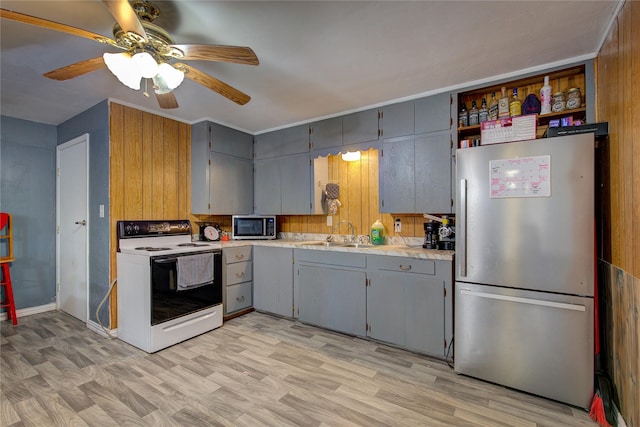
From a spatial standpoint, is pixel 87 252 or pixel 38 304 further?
pixel 38 304

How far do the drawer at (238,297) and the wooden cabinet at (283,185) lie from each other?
1041 mm

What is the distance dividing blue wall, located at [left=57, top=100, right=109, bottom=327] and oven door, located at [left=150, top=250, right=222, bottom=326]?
2.44 ft

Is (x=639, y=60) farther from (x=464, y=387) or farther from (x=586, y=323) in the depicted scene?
(x=464, y=387)

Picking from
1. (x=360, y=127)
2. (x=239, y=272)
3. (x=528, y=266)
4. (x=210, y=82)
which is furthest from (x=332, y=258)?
(x=210, y=82)

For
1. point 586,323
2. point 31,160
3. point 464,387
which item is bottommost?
point 464,387

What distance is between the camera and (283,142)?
3.73m

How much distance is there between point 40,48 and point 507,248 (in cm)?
353

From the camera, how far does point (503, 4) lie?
156cm

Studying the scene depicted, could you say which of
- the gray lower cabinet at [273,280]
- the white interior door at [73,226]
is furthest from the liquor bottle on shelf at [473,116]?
the white interior door at [73,226]

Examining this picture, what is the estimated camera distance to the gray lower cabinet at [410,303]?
2361mm

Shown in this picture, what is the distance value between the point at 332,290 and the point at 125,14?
2602 millimetres

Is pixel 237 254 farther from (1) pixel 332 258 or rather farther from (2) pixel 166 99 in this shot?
(2) pixel 166 99

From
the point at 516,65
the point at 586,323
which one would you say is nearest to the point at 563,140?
the point at 516,65

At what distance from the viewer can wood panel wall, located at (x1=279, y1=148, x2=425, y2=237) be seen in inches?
126
